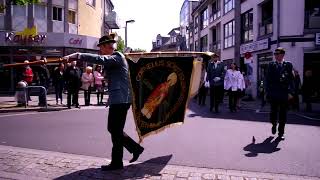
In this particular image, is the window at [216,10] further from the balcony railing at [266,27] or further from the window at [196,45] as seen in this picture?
the balcony railing at [266,27]

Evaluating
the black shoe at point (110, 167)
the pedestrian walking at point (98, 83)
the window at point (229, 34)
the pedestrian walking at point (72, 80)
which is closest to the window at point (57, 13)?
the window at point (229, 34)

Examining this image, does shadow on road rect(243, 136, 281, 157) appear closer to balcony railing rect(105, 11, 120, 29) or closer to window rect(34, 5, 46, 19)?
window rect(34, 5, 46, 19)

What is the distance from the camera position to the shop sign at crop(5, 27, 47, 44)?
1156 inches

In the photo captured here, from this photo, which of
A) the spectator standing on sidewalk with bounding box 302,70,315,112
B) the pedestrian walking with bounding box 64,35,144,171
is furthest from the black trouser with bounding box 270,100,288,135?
the spectator standing on sidewalk with bounding box 302,70,315,112

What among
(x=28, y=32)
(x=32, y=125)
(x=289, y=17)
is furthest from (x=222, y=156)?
(x=28, y=32)

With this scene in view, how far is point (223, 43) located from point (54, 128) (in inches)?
1104

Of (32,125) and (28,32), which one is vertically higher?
→ (28,32)

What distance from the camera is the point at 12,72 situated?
29641 millimetres

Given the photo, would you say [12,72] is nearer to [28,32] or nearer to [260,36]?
[28,32]

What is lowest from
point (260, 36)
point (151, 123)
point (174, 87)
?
point (151, 123)

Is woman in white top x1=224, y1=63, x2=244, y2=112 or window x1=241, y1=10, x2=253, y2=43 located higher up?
window x1=241, y1=10, x2=253, y2=43

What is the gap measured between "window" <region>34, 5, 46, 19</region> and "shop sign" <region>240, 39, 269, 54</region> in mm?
13728

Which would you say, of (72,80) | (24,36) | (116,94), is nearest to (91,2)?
(24,36)

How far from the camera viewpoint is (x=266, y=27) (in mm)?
26734
